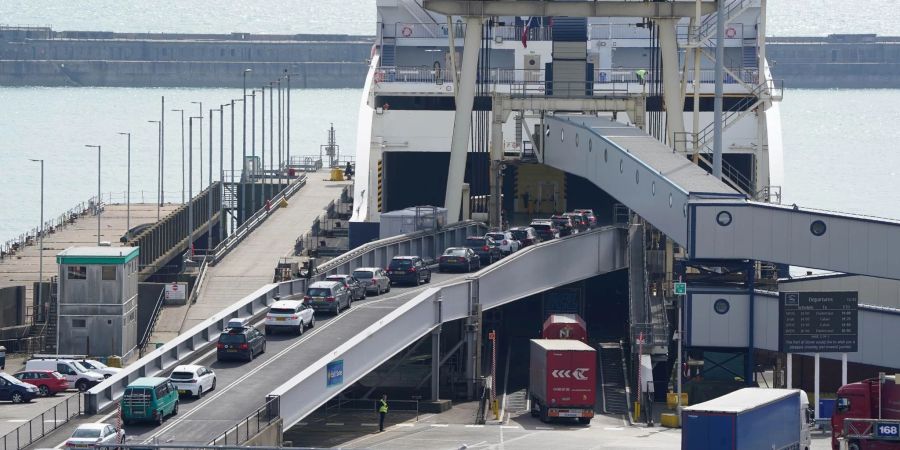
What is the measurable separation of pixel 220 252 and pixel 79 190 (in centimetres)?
9344

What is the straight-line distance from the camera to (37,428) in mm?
49188

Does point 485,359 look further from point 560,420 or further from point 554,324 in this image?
point 560,420

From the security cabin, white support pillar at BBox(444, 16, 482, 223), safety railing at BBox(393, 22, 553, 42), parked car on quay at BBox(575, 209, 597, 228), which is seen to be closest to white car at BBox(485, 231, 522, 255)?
white support pillar at BBox(444, 16, 482, 223)

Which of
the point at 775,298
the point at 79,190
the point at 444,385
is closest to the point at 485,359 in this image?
the point at 444,385

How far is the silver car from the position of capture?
67438 mm

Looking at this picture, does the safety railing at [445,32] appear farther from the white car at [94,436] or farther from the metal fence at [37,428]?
the white car at [94,436]

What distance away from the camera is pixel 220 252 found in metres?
93.1

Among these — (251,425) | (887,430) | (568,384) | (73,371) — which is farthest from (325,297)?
(887,430)

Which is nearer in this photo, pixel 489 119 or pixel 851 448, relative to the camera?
pixel 851 448

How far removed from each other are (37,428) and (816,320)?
2286cm

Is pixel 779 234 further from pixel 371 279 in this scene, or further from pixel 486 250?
pixel 486 250

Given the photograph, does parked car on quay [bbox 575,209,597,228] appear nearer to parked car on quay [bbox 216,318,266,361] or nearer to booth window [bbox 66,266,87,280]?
booth window [bbox 66,266,87,280]

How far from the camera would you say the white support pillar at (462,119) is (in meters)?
83.9

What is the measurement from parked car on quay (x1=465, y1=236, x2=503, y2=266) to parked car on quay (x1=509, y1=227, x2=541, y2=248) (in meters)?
2.17
